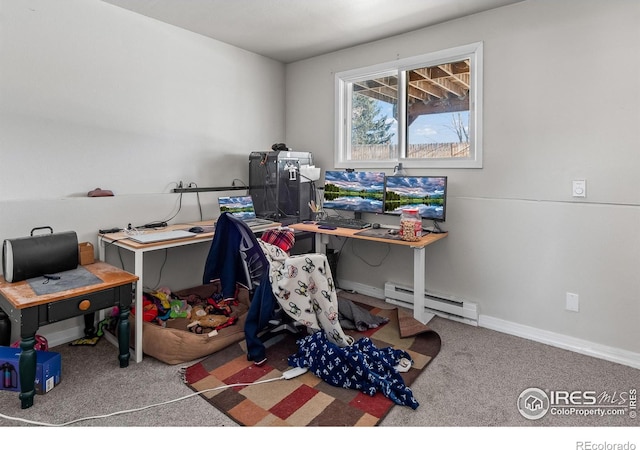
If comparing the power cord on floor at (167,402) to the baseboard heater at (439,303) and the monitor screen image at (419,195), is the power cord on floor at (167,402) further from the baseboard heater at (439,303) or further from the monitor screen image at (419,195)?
the monitor screen image at (419,195)

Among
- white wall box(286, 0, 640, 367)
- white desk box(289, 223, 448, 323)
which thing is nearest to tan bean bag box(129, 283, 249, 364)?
white desk box(289, 223, 448, 323)

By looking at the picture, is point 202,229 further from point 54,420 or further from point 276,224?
point 54,420

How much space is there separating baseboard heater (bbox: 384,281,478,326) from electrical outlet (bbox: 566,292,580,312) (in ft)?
2.02

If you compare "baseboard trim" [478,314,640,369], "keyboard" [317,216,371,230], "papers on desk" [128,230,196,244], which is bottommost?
"baseboard trim" [478,314,640,369]

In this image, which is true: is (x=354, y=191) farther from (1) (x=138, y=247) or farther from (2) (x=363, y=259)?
(1) (x=138, y=247)

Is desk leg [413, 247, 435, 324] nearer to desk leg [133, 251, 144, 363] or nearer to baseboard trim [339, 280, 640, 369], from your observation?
baseboard trim [339, 280, 640, 369]

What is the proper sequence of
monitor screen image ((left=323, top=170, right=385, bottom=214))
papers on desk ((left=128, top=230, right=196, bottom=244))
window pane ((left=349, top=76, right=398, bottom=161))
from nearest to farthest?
papers on desk ((left=128, top=230, right=196, bottom=244)), monitor screen image ((left=323, top=170, right=385, bottom=214)), window pane ((left=349, top=76, right=398, bottom=161))

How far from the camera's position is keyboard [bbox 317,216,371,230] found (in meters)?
3.26

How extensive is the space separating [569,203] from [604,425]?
139 centimetres

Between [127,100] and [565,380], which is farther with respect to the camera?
[127,100]

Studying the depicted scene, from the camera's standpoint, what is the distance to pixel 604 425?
1.74 metres

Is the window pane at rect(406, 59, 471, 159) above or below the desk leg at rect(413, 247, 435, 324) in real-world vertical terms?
above
